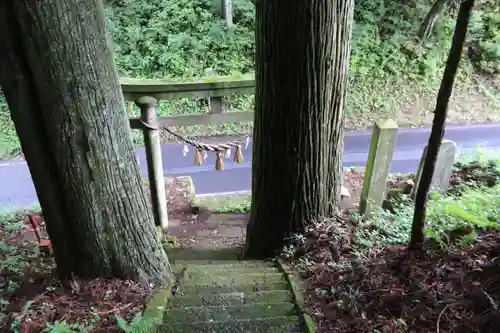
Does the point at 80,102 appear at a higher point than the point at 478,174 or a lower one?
higher

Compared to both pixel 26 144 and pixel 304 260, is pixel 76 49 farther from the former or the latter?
pixel 304 260

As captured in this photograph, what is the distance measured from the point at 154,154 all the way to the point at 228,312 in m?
3.19

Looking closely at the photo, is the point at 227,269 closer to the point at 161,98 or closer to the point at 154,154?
the point at 154,154

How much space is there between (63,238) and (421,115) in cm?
1147

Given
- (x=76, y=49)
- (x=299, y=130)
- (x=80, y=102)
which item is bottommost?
(x=299, y=130)

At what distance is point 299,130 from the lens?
4.05 meters

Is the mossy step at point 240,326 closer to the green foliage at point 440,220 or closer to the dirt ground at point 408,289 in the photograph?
the dirt ground at point 408,289

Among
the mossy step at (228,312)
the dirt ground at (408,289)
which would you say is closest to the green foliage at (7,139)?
the mossy step at (228,312)

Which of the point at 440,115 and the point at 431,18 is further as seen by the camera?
the point at 431,18

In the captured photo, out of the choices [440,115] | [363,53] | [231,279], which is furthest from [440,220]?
[363,53]

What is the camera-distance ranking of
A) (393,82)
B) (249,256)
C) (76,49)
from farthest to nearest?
(393,82), (249,256), (76,49)

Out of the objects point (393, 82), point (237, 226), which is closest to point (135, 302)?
point (237, 226)

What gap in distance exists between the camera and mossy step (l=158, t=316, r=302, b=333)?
2.82 metres

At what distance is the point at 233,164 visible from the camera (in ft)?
33.4
